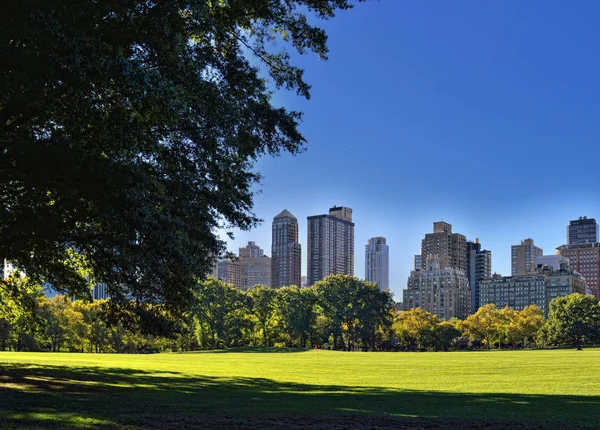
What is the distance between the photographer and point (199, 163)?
1647 centimetres

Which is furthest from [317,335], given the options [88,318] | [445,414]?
[445,414]

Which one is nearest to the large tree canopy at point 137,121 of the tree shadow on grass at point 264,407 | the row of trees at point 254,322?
the tree shadow on grass at point 264,407

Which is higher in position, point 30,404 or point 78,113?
point 78,113

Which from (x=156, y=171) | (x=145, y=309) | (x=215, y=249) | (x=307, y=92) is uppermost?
(x=307, y=92)

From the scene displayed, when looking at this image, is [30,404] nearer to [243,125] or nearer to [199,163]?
[199,163]

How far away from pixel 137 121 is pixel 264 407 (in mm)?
7915

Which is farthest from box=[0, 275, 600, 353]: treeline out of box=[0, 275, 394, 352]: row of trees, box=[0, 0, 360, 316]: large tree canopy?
box=[0, 0, 360, 316]: large tree canopy

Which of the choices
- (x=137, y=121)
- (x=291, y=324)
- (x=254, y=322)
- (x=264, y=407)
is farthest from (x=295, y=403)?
(x=254, y=322)

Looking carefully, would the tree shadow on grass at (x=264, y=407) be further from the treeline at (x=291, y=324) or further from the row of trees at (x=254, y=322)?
the treeline at (x=291, y=324)

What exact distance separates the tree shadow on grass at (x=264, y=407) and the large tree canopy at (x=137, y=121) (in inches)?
125

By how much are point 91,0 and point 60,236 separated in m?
7.64

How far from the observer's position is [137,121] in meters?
13.4

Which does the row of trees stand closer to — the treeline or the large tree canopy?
the treeline

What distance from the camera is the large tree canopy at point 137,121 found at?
1196 cm
